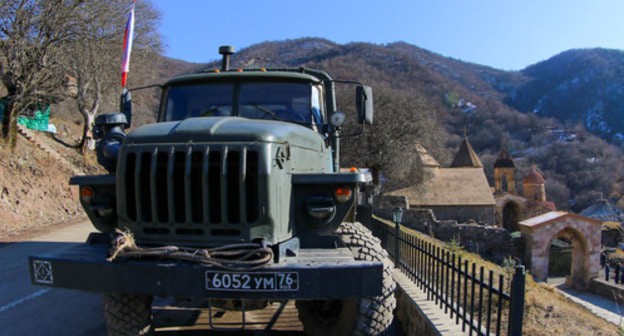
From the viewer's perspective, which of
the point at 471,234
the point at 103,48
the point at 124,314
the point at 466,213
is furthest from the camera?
the point at 466,213

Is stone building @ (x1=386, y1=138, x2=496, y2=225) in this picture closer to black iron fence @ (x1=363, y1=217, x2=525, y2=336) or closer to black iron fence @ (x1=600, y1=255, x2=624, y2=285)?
black iron fence @ (x1=600, y1=255, x2=624, y2=285)

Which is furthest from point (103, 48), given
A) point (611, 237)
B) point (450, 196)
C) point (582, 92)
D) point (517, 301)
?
point (582, 92)

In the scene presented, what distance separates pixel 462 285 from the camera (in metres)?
6.45

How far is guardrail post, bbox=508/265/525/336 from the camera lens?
3600mm

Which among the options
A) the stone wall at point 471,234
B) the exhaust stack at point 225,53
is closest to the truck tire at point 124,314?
the exhaust stack at point 225,53

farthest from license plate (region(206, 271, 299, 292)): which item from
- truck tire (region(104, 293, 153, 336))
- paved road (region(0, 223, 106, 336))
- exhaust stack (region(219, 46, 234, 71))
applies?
exhaust stack (region(219, 46, 234, 71))

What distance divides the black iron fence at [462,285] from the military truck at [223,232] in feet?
2.75

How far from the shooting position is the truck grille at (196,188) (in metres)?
3.54

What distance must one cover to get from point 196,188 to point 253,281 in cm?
78

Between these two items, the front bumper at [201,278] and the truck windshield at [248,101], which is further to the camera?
the truck windshield at [248,101]

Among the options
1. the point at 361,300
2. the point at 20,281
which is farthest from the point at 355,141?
the point at 361,300

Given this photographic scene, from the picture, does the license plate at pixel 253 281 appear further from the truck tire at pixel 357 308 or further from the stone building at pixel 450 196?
the stone building at pixel 450 196

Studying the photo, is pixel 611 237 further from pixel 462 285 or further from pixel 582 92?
pixel 582 92

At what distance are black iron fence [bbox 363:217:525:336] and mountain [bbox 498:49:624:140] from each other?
12398 cm
